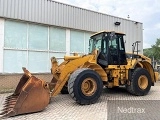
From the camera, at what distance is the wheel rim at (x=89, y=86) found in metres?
8.51

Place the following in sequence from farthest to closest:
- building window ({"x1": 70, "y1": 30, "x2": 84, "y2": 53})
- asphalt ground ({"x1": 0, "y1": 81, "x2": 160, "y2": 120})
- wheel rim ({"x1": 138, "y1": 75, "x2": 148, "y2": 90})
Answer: building window ({"x1": 70, "y1": 30, "x2": 84, "y2": 53})
wheel rim ({"x1": 138, "y1": 75, "x2": 148, "y2": 90})
asphalt ground ({"x1": 0, "y1": 81, "x2": 160, "y2": 120})

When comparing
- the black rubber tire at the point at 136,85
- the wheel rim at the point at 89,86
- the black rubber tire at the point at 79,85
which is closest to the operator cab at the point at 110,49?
the black rubber tire at the point at 136,85

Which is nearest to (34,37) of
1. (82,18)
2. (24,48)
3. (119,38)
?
(24,48)

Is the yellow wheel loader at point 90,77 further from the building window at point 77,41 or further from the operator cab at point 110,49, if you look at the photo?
the building window at point 77,41

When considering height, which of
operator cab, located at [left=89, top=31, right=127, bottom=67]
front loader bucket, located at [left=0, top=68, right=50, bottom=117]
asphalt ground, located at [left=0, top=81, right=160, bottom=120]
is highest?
operator cab, located at [left=89, top=31, right=127, bottom=67]

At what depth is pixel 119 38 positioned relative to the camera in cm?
1037

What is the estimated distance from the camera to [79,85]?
8.25 meters

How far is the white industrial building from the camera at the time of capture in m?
11.9

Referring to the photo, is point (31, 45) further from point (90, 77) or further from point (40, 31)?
point (90, 77)

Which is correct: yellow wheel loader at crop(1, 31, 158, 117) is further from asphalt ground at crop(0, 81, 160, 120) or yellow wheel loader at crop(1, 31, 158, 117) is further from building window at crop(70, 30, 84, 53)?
building window at crop(70, 30, 84, 53)

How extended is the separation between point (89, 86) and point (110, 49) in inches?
85.8

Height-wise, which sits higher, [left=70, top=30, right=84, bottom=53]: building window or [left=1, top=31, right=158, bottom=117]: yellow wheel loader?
[left=70, top=30, right=84, bottom=53]: building window

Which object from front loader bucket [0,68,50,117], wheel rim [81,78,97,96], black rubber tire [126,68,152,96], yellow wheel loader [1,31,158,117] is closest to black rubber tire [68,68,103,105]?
yellow wheel loader [1,31,158,117]

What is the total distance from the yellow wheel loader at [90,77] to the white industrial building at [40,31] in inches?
100
